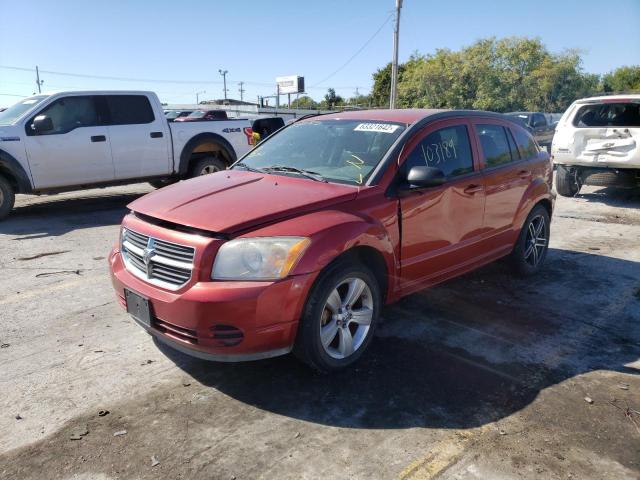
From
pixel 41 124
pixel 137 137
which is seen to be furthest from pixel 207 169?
pixel 41 124

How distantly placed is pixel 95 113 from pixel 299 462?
312 inches

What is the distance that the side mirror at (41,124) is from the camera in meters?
7.96

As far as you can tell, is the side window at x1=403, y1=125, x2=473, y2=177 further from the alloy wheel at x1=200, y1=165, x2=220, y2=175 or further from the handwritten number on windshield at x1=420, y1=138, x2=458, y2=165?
the alloy wheel at x1=200, y1=165, x2=220, y2=175

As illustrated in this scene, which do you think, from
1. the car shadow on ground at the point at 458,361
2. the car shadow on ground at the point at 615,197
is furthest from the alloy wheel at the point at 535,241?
the car shadow on ground at the point at 615,197

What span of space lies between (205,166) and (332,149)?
642 cm

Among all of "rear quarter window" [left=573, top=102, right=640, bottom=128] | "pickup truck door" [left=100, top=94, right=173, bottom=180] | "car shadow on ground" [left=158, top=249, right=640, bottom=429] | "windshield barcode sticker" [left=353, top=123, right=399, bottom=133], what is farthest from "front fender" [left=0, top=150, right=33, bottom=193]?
"rear quarter window" [left=573, top=102, right=640, bottom=128]

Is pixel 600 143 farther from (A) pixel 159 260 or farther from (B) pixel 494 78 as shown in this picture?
(B) pixel 494 78

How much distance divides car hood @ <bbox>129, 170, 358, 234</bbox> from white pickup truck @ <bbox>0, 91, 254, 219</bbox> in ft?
17.7

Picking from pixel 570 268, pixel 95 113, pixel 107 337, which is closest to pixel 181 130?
pixel 95 113

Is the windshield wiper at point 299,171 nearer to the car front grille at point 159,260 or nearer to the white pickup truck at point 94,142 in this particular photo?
the car front grille at point 159,260

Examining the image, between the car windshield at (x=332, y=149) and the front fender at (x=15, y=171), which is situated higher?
the car windshield at (x=332, y=149)

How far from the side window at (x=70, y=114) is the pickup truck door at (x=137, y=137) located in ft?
0.91

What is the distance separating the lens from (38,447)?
267 centimetres

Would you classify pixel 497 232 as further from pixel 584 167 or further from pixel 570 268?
pixel 584 167
